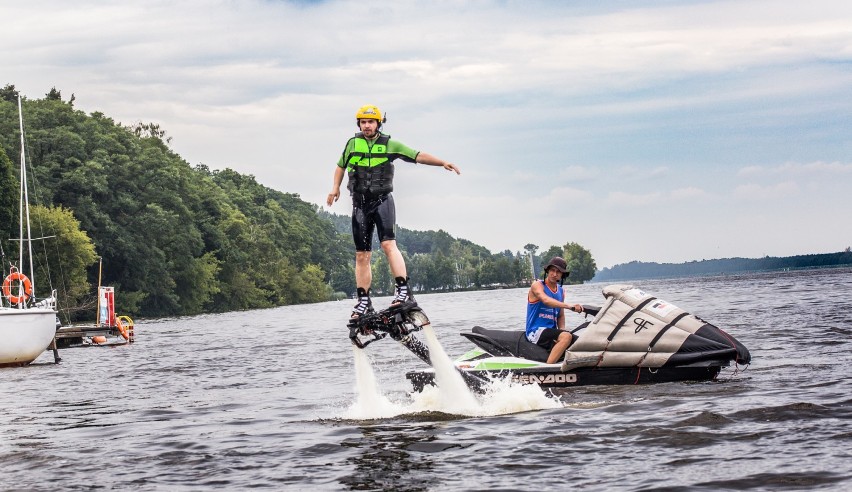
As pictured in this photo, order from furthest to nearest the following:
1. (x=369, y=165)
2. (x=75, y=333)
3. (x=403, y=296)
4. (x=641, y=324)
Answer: (x=75, y=333), (x=641, y=324), (x=403, y=296), (x=369, y=165)

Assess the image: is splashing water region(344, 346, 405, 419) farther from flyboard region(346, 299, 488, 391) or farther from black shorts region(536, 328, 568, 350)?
black shorts region(536, 328, 568, 350)

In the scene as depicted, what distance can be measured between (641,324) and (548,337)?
1.57 meters

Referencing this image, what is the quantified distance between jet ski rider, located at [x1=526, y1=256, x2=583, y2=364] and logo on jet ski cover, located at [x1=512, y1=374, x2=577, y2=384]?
0.38 m

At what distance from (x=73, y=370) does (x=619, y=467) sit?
23.0 meters

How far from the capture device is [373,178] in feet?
44.9

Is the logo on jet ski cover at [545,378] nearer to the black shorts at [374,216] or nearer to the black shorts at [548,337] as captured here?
the black shorts at [548,337]

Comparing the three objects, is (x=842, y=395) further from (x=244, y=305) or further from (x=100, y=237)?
(x=244, y=305)

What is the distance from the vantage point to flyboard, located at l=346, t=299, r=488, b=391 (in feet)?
45.5

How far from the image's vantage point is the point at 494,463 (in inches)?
420

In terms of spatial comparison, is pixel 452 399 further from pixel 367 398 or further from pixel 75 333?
pixel 75 333

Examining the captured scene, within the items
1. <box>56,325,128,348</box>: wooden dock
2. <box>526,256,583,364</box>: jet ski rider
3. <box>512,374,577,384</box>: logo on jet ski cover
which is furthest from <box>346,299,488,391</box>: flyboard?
<box>56,325,128,348</box>: wooden dock

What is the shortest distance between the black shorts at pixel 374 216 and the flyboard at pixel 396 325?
925mm

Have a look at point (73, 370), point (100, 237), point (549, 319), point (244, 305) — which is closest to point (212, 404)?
point (549, 319)

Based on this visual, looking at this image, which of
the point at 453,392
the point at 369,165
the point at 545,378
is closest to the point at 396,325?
the point at 453,392
